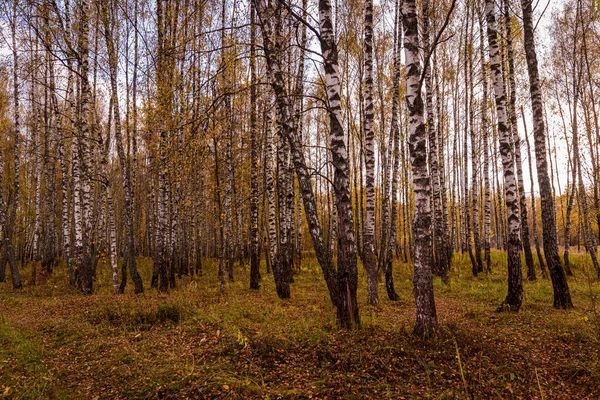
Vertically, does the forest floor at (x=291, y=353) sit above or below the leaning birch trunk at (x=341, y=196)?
below

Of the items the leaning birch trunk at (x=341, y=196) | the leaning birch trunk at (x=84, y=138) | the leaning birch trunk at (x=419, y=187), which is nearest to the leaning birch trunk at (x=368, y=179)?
the leaning birch trunk at (x=341, y=196)

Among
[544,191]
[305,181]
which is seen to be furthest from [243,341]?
[544,191]

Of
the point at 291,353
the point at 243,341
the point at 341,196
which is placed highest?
the point at 341,196

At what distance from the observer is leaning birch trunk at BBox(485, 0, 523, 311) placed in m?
7.09

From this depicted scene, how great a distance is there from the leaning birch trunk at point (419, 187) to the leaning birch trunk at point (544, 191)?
373 centimetres

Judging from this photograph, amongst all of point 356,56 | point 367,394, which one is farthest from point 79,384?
point 356,56

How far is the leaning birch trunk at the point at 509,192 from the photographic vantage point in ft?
23.3

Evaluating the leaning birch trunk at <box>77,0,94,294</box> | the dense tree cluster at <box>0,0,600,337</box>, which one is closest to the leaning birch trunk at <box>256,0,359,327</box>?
the dense tree cluster at <box>0,0,600,337</box>

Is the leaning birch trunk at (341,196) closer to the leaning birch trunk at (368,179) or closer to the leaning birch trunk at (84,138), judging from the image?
the leaning birch trunk at (368,179)

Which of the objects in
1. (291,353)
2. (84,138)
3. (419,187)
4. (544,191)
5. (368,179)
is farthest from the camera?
(84,138)

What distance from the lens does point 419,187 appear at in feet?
17.6

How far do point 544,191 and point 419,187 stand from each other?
4.18m

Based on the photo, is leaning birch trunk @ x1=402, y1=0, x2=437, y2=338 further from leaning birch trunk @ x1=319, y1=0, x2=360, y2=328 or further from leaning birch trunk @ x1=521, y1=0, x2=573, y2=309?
leaning birch trunk @ x1=521, y1=0, x2=573, y2=309

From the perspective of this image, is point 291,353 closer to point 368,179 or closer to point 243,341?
point 243,341
